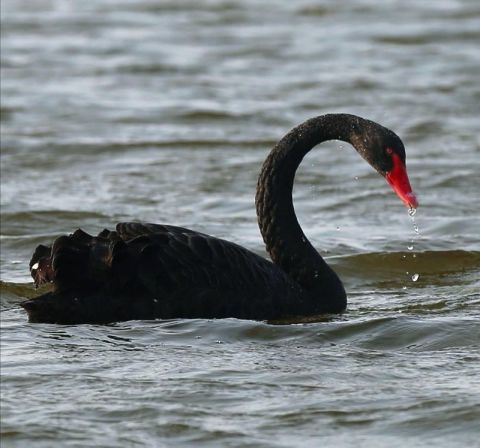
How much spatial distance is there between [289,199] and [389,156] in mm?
649

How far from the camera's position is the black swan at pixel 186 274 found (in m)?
6.82

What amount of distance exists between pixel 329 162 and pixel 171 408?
23.7 ft

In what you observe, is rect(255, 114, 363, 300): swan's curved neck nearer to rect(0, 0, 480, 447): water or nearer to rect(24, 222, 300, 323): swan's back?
rect(0, 0, 480, 447): water

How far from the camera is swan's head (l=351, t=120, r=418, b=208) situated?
731 cm

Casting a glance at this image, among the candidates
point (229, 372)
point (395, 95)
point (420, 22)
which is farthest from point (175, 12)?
point (229, 372)

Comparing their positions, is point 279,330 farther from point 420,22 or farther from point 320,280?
point 420,22

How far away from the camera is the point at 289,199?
7719mm

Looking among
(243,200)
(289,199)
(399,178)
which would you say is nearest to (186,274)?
(289,199)

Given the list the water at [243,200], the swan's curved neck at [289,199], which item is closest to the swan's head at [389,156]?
the swan's curved neck at [289,199]

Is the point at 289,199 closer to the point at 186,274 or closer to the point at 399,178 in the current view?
the point at 399,178

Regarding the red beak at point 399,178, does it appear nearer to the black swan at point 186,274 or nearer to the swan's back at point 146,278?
Answer: the black swan at point 186,274

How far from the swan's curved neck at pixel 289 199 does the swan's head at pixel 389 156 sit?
246mm

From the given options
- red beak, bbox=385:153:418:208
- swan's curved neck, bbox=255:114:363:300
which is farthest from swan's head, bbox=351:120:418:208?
swan's curved neck, bbox=255:114:363:300

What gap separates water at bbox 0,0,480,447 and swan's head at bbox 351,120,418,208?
0.68m
